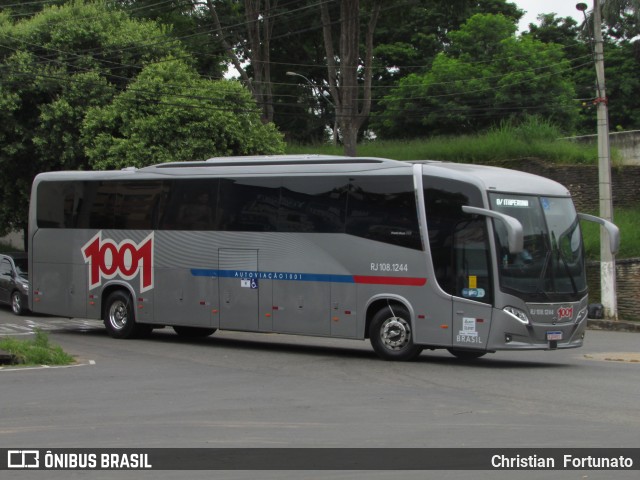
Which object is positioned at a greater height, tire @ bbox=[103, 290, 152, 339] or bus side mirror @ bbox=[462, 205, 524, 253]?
bus side mirror @ bbox=[462, 205, 524, 253]

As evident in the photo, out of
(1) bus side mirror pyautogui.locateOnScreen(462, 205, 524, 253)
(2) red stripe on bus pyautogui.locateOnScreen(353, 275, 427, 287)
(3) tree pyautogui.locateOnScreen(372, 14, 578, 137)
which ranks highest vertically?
(3) tree pyautogui.locateOnScreen(372, 14, 578, 137)

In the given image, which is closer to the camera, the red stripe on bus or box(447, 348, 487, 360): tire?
the red stripe on bus

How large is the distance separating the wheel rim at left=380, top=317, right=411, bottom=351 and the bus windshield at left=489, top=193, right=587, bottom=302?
203cm

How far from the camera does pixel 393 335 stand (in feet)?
56.9

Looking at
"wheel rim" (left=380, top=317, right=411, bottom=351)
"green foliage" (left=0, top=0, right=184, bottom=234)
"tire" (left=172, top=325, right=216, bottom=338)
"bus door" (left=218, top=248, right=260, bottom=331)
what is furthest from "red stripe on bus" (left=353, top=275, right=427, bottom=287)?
"green foliage" (left=0, top=0, right=184, bottom=234)

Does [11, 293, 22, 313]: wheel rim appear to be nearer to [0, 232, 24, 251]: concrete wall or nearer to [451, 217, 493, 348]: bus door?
[451, 217, 493, 348]: bus door

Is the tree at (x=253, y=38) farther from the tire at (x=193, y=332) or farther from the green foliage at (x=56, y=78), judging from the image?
the tire at (x=193, y=332)

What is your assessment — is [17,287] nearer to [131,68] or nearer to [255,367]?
[131,68]

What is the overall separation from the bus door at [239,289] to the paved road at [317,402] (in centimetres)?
65

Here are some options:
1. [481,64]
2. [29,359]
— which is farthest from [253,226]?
[481,64]

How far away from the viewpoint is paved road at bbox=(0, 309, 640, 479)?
9.74 m

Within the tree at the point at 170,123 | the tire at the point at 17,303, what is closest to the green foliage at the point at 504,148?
the tree at the point at 170,123

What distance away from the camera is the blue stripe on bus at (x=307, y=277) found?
56.2 feet

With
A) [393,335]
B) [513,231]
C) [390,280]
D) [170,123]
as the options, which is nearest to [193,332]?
[393,335]
